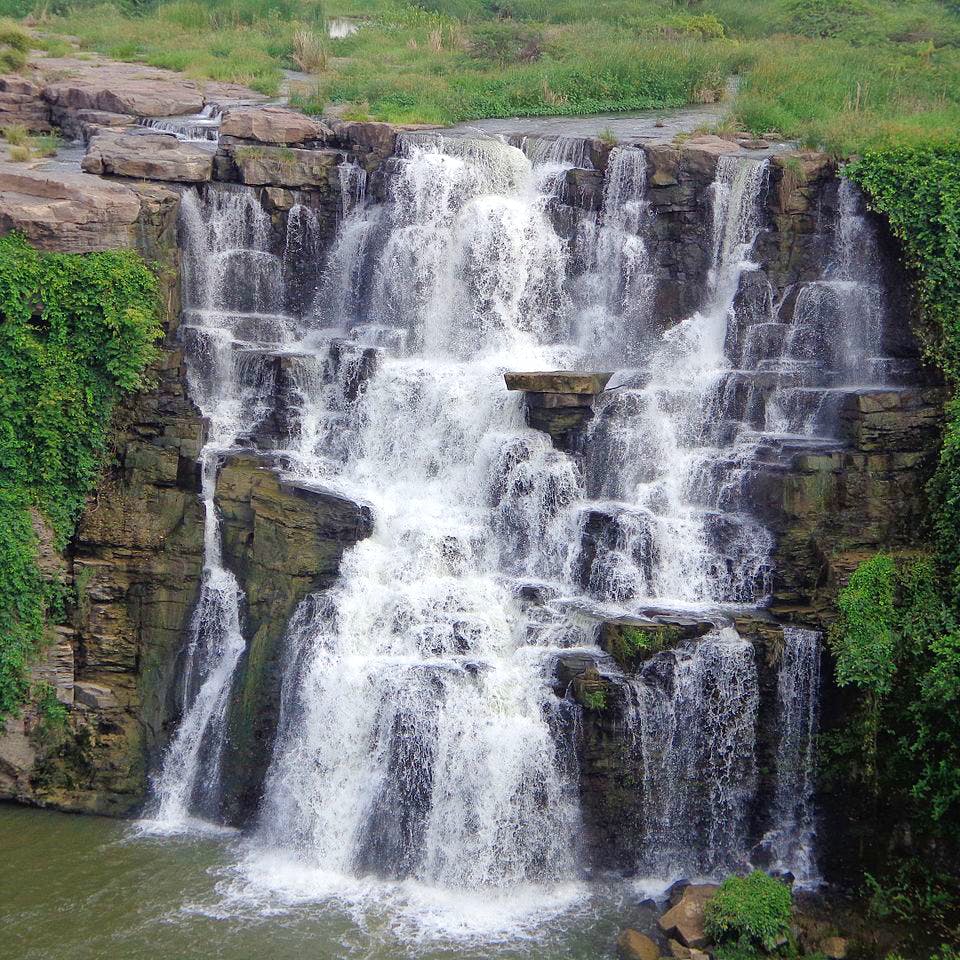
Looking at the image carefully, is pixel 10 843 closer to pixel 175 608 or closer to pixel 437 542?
pixel 175 608

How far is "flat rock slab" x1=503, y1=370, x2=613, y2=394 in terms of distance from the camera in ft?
62.1

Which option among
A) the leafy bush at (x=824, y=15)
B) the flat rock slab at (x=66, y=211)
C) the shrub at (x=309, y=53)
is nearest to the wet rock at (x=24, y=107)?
the flat rock slab at (x=66, y=211)

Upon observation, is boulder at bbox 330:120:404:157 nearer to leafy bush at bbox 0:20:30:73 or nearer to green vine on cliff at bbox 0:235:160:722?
green vine on cliff at bbox 0:235:160:722

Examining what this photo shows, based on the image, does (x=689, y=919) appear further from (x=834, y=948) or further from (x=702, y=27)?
(x=702, y=27)

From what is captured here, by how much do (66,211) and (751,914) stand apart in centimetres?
1535

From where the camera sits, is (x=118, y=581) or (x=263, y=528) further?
(x=118, y=581)

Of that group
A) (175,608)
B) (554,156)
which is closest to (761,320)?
(554,156)

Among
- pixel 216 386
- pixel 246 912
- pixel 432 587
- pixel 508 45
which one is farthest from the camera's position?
pixel 508 45

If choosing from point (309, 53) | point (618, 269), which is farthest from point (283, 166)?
point (309, 53)

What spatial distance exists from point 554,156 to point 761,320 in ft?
18.6

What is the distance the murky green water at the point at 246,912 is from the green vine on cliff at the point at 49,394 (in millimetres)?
3498

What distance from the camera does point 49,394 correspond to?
18.5m

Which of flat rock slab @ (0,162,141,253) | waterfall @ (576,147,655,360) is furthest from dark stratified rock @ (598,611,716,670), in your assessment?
flat rock slab @ (0,162,141,253)

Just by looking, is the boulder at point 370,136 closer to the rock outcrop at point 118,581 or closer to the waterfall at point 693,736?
the rock outcrop at point 118,581
